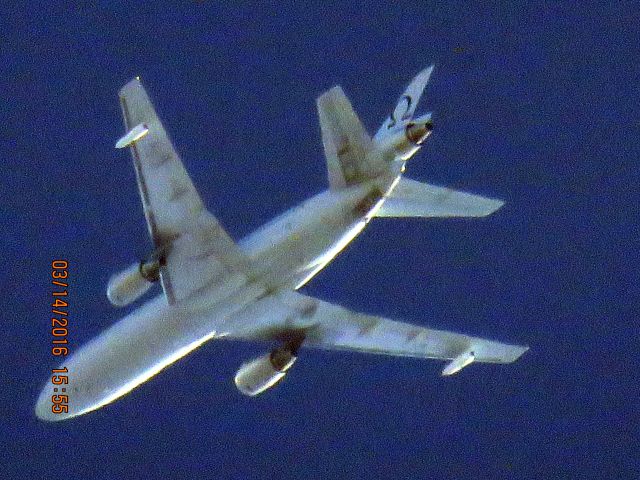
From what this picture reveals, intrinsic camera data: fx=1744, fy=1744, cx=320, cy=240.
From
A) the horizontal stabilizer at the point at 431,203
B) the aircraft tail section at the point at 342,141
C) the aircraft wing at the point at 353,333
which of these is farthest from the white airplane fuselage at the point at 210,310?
the horizontal stabilizer at the point at 431,203

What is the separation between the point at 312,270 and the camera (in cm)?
8694

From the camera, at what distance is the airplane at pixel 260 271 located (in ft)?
268

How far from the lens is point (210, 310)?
83.9m

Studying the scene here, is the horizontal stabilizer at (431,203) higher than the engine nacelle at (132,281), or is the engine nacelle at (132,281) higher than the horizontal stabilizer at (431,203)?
the engine nacelle at (132,281)

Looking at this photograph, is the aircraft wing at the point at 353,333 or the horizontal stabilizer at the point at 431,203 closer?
the aircraft wing at the point at 353,333

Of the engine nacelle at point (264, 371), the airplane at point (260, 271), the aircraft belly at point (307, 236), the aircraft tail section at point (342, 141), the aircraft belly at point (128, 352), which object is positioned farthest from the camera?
the engine nacelle at point (264, 371)

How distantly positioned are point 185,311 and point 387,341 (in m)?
10.8

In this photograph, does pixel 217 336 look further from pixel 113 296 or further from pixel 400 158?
pixel 400 158

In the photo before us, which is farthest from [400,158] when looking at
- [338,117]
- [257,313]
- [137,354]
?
[137,354]

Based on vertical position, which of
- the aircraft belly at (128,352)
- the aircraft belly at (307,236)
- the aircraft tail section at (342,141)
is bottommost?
the aircraft belly at (128,352)

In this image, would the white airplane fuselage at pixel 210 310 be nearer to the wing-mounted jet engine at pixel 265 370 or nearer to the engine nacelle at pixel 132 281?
the engine nacelle at pixel 132 281

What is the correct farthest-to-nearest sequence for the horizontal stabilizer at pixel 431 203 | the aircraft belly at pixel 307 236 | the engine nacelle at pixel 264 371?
the horizontal stabilizer at pixel 431 203 < the engine nacelle at pixel 264 371 < the aircraft belly at pixel 307 236

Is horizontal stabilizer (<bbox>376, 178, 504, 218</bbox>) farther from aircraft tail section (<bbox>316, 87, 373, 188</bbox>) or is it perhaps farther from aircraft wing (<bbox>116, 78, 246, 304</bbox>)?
aircraft wing (<bbox>116, 78, 246, 304</bbox>)

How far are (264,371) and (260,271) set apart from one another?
5429 millimetres
